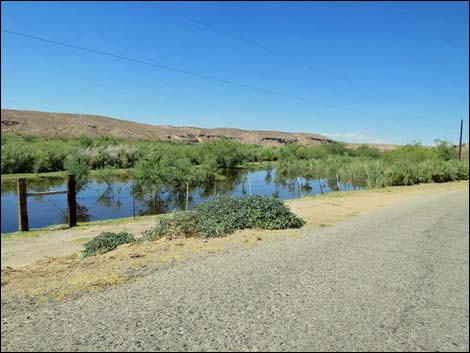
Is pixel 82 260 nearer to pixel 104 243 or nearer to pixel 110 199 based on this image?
pixel 104 243

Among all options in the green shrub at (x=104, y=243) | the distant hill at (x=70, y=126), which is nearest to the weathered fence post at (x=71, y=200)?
the distant hill at (x=70, y=126)

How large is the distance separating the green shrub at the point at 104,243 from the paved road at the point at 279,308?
1.49 m

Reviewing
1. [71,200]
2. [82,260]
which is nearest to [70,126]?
[71,200]

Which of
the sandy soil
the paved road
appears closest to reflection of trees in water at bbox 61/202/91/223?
the sandy soil

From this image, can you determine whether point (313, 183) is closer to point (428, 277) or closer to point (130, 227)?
point (130, 227)

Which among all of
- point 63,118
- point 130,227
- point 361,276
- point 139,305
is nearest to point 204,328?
point 139,305

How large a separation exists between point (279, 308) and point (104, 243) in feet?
12.5

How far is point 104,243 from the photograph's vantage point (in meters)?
7.30

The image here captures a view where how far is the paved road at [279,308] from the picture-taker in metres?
3.90

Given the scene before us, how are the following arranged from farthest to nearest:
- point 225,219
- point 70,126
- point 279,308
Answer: point 70,126 → point 225,219 → point 279,308

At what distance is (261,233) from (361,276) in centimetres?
367

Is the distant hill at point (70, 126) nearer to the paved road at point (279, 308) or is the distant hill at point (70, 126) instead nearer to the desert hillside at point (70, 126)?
the desert hillside at point (70, 126)

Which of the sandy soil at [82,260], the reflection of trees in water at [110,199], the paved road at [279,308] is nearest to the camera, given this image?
the paved road at [279,308]

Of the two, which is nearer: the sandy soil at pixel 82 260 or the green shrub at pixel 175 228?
the sandy soil at pixel 82 260
